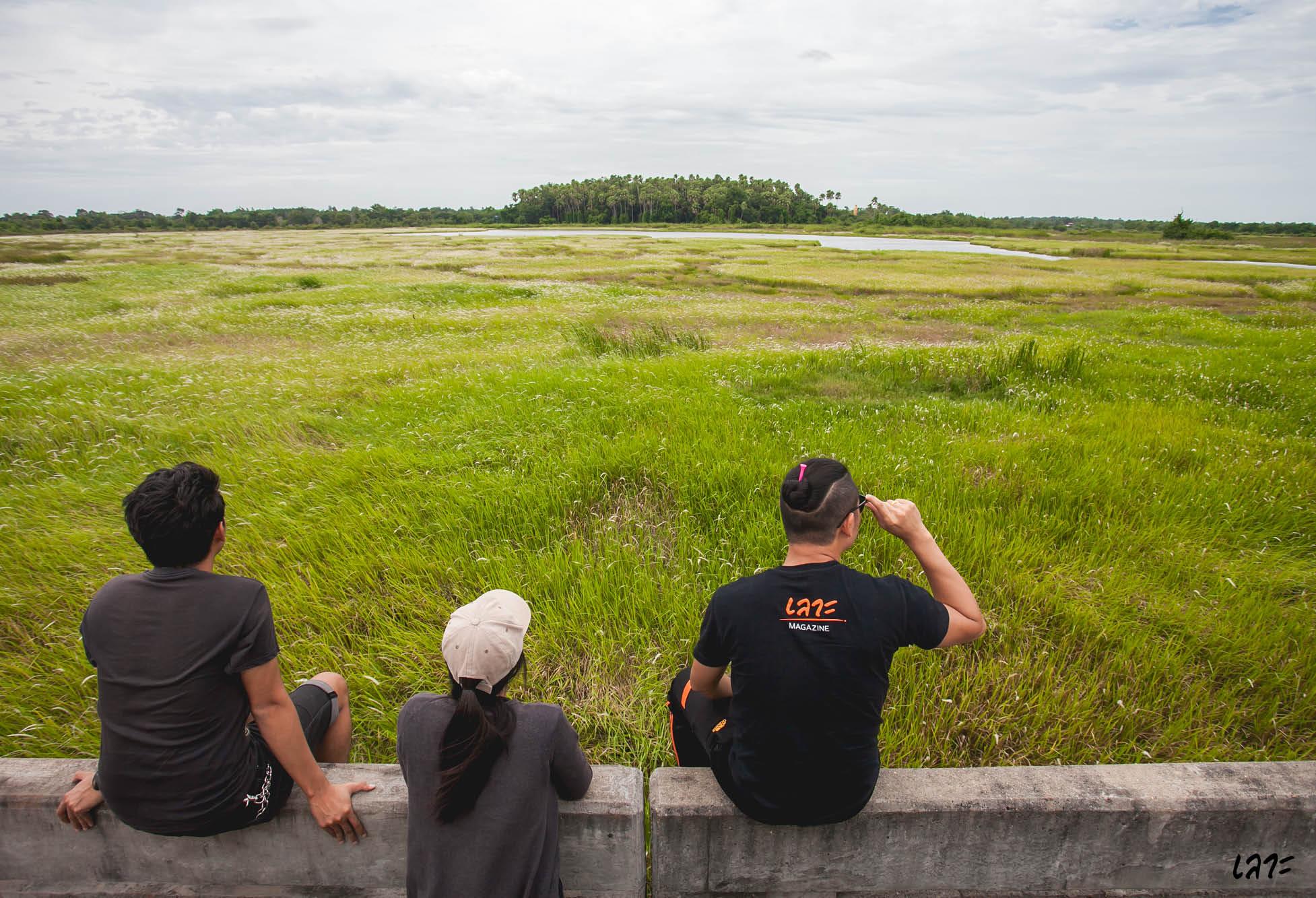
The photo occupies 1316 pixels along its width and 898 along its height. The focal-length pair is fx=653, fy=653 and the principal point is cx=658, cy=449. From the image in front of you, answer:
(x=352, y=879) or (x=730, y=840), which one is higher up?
(x=730, y=840)

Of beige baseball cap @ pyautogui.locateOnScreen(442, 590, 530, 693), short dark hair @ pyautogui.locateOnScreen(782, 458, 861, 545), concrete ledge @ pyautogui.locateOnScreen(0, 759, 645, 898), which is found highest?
short dark hair @ pyautogui.locateOnScreen(782, 458, 861, 545)

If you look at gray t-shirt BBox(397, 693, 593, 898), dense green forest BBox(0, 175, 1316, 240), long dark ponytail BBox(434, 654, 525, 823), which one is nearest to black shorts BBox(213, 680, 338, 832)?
gray t-shirt BBox(397, 693, 593, 898)

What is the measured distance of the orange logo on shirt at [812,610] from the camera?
2.39m

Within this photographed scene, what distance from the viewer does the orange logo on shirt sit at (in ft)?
7.84

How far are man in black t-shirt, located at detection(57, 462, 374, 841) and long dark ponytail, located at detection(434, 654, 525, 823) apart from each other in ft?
2.79

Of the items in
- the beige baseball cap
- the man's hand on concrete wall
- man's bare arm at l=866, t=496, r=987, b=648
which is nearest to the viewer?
the beige baseball cap

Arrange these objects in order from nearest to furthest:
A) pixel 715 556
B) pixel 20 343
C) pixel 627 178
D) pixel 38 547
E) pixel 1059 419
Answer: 1. pixel 715 556
2. pixel 38 547
3. pixel 1059 419
4. pixel 20 343
5. pixel 627 178

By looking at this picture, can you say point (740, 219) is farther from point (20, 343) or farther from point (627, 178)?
point (20, 343)

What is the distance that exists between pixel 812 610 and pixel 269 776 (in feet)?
7.45

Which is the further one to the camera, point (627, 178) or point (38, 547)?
point (627, 178)

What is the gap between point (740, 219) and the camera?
12538cm

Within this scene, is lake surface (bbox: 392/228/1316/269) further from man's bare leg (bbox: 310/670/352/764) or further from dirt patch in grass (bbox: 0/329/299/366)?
man's bare leg (bbox: 310/670/352/764)

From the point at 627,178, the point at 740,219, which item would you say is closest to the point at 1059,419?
the point at 740,219

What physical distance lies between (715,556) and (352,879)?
9.64ft
